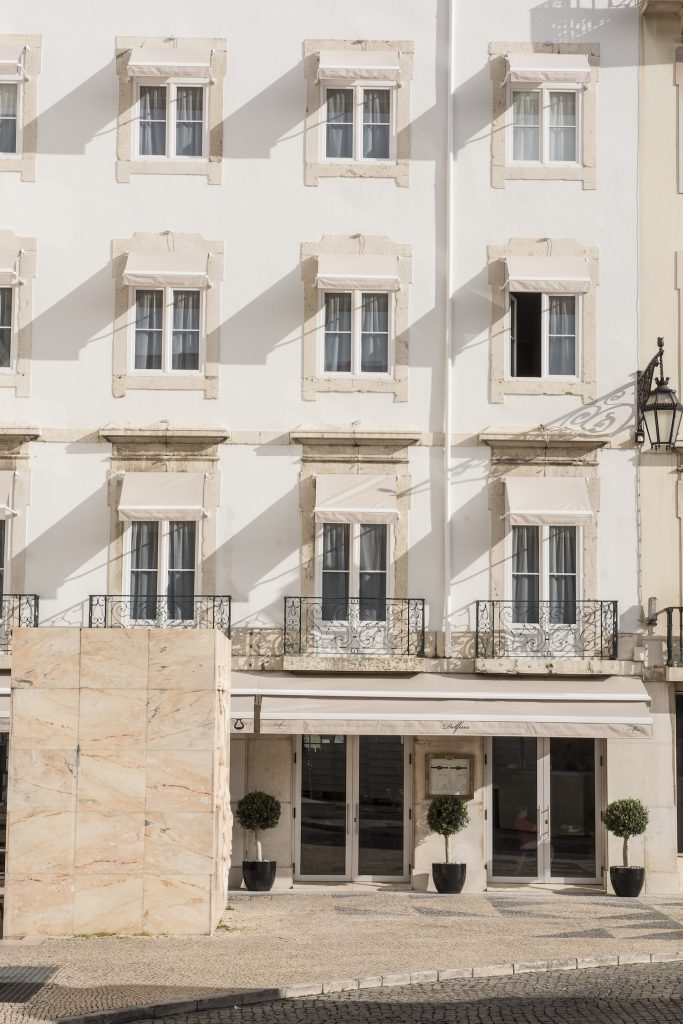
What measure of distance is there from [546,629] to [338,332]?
542 cm

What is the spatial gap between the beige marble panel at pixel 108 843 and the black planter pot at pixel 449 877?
689cm

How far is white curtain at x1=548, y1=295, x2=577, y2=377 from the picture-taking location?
74.6 feet

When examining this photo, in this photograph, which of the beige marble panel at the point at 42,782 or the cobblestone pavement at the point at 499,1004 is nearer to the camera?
the cobblestone pavement at the point at 499,1004

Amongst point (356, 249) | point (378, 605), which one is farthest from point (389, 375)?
point (378, 605)

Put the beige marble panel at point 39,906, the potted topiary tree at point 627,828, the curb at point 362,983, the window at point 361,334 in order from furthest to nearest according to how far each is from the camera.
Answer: the window at point 361,334
the potted topiary tree at point 627,828
the beige marble panel at point 39,906
the curb at point 362,983

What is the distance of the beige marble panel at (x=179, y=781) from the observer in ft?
51.1

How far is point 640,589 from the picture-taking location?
22312 millimetres

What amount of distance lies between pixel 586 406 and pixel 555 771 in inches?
215

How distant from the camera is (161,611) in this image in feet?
72.6

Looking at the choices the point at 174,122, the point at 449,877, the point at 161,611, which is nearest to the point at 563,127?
the point at 174,122

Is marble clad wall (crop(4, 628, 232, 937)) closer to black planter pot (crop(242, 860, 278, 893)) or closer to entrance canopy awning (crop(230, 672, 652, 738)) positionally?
entrance canopy awning (crop(230, 672, 652, 738))

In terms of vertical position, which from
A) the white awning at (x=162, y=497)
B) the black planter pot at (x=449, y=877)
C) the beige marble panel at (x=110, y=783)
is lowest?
the black planter pot at (x=449, y=877)

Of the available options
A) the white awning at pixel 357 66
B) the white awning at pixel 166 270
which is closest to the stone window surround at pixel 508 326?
the white awning at pixel 357 66

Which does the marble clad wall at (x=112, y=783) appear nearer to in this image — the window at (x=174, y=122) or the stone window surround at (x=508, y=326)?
the stone window surround at (x=508, y=326)
